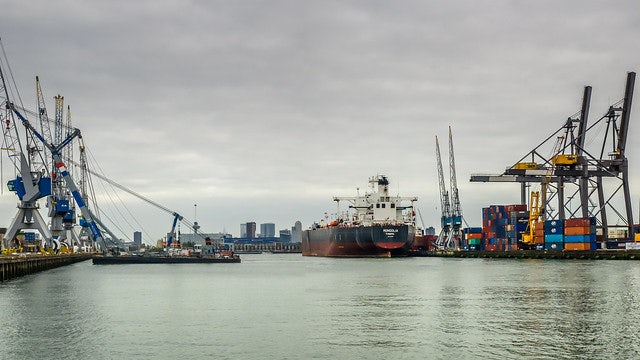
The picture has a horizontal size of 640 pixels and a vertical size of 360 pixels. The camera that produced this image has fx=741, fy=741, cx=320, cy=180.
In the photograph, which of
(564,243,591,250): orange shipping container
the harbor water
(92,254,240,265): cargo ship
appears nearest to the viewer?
the harbor water

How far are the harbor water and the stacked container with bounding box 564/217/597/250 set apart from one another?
63.1m

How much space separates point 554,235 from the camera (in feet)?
441

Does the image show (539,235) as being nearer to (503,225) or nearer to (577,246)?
(577,246)

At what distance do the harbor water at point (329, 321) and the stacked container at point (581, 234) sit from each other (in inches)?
2484

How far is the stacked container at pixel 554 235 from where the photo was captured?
132625mm

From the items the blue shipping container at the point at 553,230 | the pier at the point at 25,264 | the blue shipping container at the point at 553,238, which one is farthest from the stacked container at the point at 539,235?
the pier at the point at 25,264

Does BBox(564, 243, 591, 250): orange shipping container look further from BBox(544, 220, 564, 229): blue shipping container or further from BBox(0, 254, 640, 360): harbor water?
BBox(0, 254, 640, 360): harbor water

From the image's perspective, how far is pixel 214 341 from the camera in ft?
113

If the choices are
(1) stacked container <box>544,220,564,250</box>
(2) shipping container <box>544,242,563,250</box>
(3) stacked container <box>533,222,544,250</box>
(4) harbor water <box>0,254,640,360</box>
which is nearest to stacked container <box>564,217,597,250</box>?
(2) shipping container <box>544,242,563,250</box>

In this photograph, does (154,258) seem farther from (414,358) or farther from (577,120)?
(414,358)

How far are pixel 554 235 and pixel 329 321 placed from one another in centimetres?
10219

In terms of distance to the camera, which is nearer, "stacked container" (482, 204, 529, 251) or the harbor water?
the harbor water

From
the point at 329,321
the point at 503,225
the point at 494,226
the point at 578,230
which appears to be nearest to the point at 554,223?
the point at 578,230

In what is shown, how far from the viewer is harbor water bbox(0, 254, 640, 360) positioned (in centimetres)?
3178
